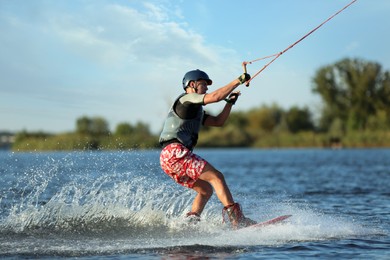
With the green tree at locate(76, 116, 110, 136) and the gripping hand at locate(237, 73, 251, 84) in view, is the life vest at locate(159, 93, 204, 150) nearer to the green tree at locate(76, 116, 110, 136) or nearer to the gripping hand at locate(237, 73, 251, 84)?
the gripping hand at locate(237, 73, 251, 84)

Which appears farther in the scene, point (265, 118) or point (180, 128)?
point (265, 118)

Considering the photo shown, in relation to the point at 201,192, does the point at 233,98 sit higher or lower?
higher

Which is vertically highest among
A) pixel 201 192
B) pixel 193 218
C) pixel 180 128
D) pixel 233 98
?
pixel 233 98

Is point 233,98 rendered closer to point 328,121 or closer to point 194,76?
point 194,76

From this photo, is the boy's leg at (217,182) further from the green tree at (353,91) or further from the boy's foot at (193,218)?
the green tree at (353,91)

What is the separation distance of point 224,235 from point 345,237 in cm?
161

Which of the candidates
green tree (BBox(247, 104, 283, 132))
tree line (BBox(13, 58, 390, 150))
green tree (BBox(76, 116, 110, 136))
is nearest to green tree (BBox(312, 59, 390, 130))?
tree line (BBox(13, 58, 390, 150))

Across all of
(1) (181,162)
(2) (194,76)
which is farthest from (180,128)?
(2) (194,76)

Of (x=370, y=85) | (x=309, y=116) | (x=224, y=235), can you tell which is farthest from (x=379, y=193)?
(x=309, y=116)

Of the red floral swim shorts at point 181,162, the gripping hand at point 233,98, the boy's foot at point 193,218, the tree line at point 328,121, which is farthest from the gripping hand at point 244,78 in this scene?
the tree line at point 328,121

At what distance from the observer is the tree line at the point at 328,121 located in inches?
2788

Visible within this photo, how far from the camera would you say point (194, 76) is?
8586 millimetres

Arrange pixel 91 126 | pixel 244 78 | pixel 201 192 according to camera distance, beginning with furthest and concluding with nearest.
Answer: pixel 91 126 → pixel 201 192 → pixel 244 78

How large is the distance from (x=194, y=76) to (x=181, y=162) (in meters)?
1.10
